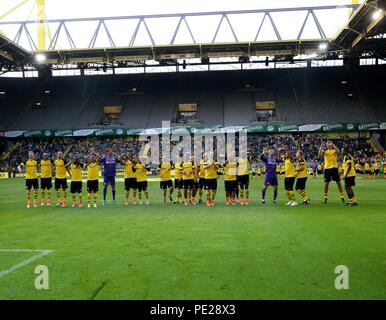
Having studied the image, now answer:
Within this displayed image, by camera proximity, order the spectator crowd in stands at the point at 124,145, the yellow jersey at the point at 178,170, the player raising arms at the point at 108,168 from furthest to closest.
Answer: the spectator crowd in stands at the point at 124,145
the yellow jersey at the point at 178,170
the player raising arms at the point at 108,168

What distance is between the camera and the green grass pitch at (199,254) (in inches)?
206

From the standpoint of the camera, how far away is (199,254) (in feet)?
23.6

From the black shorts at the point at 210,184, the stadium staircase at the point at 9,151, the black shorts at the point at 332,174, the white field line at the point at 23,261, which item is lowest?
the white field line at the point at 23,261

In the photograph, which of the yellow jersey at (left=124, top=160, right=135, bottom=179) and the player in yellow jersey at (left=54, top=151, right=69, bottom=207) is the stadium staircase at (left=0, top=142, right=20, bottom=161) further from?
the yellow jersey at (left=124, top=160, right=135, bottom=179)

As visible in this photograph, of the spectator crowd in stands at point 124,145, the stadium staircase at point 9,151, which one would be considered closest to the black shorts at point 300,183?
the spectator crowd in stands at point 124,145

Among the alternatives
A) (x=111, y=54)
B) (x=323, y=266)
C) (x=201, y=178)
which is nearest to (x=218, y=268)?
(x=323, y=266)

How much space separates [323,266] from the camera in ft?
20.6

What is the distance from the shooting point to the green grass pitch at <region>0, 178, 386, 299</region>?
5.23 metres

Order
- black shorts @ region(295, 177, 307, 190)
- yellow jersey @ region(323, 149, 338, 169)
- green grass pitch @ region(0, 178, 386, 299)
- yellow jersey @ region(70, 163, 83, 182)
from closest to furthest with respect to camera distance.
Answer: green grass pitch @ region(0, 178, 386, 299), yellow jersey @ region(323, 149, 338, 169), black shorts @ region(295, 177, 307, 190), yellow jersey @ region(70, 163, 83, 182)

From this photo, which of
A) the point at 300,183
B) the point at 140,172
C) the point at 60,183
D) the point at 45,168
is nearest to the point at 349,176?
the point at 300,183

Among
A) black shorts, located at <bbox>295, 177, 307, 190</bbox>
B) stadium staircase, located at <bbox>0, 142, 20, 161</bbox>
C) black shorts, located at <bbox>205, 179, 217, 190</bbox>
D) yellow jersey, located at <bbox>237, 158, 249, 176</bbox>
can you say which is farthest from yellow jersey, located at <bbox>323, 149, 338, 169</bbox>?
stadium staircase, located at <bbox>0, 142, 20, 161</bbox>

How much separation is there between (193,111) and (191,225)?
133 ft

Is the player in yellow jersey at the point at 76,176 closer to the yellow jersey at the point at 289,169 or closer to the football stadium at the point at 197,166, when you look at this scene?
the football stadium at the point at 197,166

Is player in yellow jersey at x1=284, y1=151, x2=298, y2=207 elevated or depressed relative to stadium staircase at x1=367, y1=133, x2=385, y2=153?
depressed
